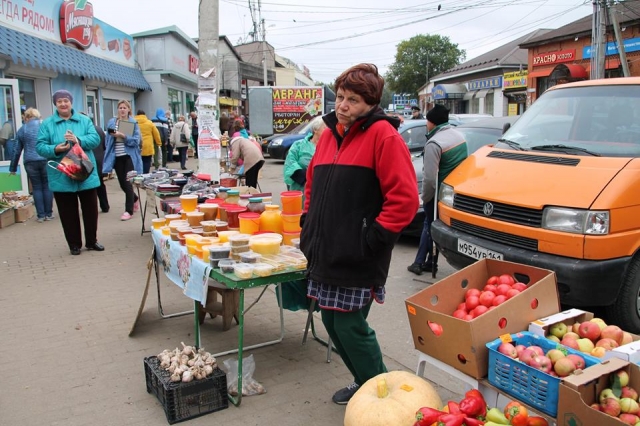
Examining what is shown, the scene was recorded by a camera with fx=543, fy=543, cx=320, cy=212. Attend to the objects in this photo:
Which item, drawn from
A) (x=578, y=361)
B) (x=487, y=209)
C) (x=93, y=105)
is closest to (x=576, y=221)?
(x=487, y=209)

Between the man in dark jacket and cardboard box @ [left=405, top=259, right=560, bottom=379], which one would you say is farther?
the man in dark jacket

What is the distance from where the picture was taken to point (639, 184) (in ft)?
13.8

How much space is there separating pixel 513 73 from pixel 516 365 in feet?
105

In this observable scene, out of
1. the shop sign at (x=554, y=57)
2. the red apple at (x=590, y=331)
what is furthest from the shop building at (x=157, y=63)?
the red apple at (x=590, y=331)

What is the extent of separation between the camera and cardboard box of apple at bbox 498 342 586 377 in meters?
2.42

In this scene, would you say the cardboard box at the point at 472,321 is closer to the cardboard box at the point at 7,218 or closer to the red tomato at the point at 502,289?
the red tomato at the point at 502,289

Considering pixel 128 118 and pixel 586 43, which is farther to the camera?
pixel 586 43

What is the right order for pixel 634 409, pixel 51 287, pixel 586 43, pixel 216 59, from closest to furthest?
pixel 634 409
pixel 51 287
pixel 216 59
pixel 586 43

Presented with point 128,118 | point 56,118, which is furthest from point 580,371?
point 128,118

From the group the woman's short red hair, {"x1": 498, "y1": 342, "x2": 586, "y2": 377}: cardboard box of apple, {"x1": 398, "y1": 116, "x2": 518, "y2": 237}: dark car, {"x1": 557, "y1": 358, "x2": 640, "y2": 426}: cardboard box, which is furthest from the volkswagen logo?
{"x1": 398, "y1": 116, "x2": 518, "y2": 237}: dark car

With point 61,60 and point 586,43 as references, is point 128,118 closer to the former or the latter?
point 61,60

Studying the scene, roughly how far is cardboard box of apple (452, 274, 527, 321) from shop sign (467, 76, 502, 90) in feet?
111

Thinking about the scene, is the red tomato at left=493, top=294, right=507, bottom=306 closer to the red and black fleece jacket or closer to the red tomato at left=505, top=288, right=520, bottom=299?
the red tomato at left=505, top=288, right=520, bottom=299

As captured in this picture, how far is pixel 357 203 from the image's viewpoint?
3.03m
